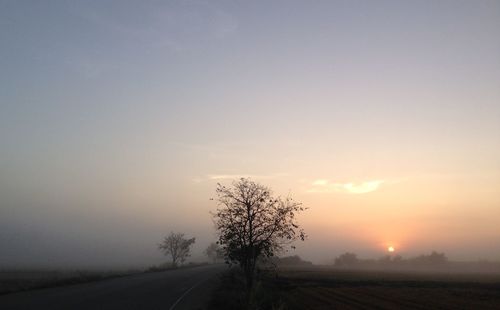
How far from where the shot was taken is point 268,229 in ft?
81.1

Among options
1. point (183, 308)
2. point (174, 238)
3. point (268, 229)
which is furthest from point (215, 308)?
point (174, 238)

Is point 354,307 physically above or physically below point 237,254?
below

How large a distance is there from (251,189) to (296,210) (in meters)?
2.70

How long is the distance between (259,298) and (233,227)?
6771 millimetres

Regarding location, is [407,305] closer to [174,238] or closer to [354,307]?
[354,307]

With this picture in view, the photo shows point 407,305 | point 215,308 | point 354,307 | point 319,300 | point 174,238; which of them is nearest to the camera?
point 215,308

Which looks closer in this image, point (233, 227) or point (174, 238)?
point (233, 227)

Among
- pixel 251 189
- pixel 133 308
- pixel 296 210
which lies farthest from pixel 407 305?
pixel 133 308

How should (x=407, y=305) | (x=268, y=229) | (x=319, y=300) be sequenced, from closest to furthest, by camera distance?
(x=268, y=229) → (x=407, y=305) → (x=319, y=300)

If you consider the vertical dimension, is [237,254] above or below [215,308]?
above

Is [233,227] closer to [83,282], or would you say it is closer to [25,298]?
[25,298]

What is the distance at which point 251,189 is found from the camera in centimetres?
2480

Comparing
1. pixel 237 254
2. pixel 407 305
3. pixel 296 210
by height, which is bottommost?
pixel 407 305

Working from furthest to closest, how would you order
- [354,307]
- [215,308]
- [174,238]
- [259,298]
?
[174,238], [354,307], [259,298], [215,308]
